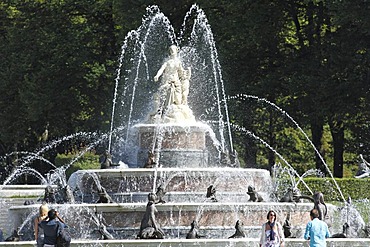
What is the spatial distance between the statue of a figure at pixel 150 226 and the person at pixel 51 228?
3.80 metres

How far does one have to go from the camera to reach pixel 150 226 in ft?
58.6

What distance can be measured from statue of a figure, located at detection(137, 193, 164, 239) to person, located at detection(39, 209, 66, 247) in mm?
3803

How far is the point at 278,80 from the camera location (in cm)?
3725

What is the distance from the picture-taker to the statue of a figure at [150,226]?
17.7 m

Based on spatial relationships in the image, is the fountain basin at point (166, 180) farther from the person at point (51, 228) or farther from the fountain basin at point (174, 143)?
the person at point (51, 228)

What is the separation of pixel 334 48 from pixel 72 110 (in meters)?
13.6

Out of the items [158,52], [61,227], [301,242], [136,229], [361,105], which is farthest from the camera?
[158,52]

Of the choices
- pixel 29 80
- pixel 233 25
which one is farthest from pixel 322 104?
pixel 29 80

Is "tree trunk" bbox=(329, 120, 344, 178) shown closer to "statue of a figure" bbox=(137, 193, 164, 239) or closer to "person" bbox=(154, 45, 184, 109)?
"person" bbox=(154, 45, 184, 109)

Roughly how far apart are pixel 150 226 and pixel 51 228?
4210 mm

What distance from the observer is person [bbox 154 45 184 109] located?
26.5 m

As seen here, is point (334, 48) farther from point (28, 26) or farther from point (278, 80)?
point (28, 26)

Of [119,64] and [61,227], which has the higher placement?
[119,64]

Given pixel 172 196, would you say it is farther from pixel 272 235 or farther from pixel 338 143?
pixel 338 143
